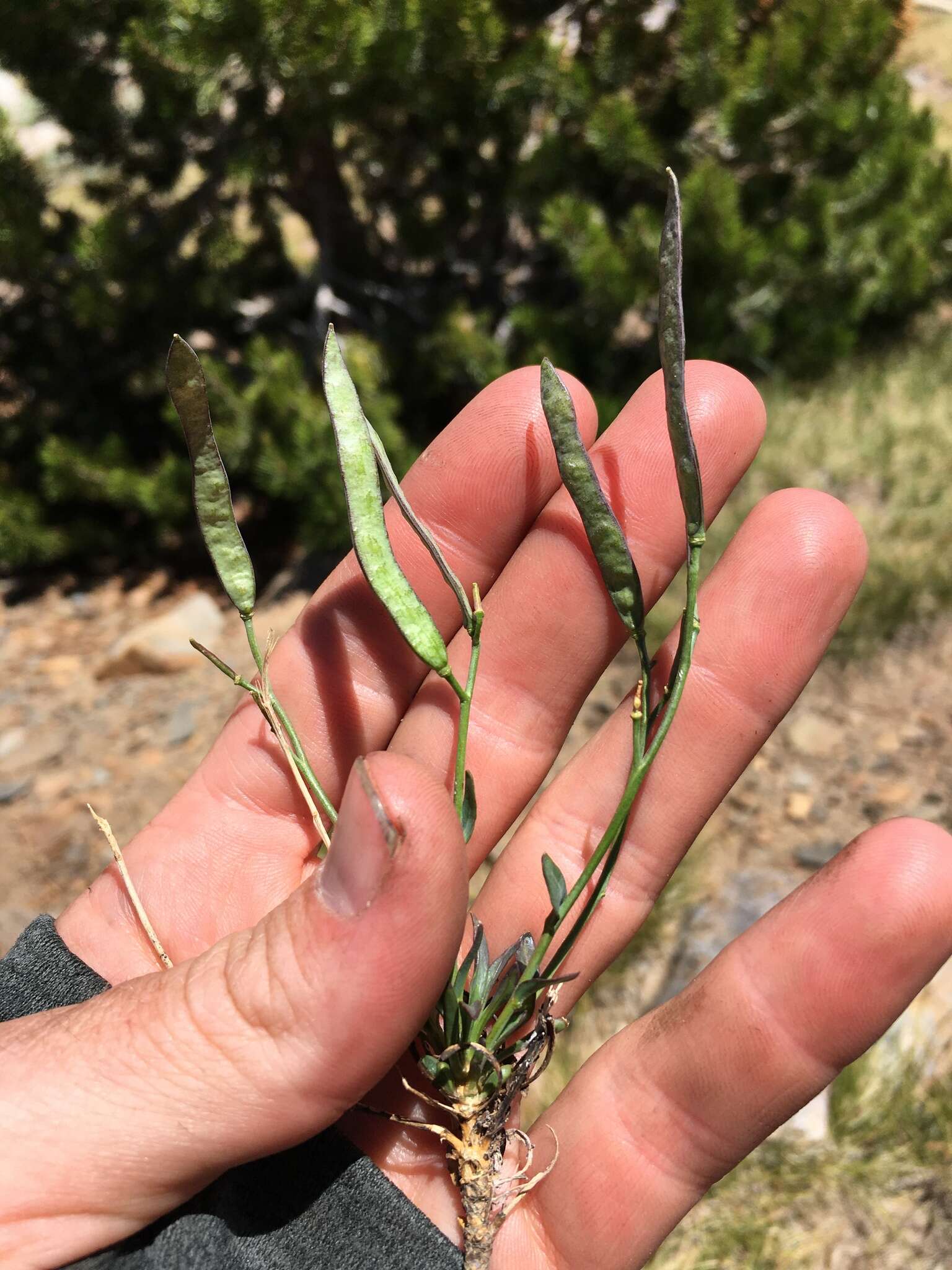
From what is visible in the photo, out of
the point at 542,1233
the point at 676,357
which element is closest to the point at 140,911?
the point at 542,1233

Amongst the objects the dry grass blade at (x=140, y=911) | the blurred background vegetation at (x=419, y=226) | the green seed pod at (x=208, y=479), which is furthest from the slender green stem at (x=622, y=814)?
the blurred background vegetation at (x=419, y=226)

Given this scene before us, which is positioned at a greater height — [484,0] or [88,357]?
[484,0]

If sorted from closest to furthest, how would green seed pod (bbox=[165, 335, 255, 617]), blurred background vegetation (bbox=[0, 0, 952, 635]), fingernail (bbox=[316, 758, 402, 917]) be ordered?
fingernail (bbox=[316, 758, 402, 917])
green seed pod (bbox=[165, 335, 255, 617])
blurred background vegetation (bbox=[0, 0, 952, 635])

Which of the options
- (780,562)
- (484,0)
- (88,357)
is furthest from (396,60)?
(780,562)

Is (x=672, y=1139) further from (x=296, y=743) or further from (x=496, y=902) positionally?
(x=296, y=743)

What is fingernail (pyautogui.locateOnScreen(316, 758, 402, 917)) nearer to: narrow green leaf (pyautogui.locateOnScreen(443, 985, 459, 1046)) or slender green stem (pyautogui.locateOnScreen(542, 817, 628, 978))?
narrow green leaf (pyautogui.locateOnScreen(443, 985, 459, 1046))

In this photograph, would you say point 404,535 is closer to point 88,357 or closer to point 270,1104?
point 270,1104

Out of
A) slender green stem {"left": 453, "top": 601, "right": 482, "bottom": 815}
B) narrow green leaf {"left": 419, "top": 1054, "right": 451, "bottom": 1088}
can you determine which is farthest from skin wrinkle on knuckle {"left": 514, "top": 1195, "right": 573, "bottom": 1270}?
slender green stem {"left": 453, "top": 601, "right": 482, "bottom": 815}
